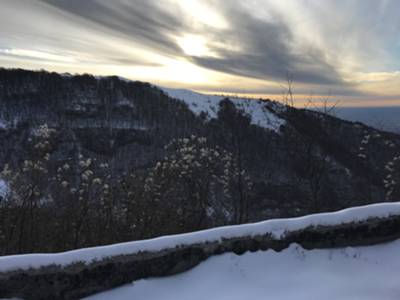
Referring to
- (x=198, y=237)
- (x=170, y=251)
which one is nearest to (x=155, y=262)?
(x=170, y=251)

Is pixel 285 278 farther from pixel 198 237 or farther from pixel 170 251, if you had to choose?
pixel 170 251

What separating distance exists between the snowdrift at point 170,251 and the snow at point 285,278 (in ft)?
0.28

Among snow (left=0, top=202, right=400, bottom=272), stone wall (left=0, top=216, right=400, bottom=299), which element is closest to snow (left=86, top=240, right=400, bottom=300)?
stone wall (left=0, top=216, right=400, bottom=299)

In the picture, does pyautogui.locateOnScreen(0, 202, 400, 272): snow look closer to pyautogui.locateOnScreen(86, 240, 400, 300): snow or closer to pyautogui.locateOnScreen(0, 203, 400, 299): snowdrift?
pyautogui.locateOnScreen(0, 203, 400, 299): snowdrift

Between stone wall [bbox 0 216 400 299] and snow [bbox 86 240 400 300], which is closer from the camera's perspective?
stone wall [bbox 0 216 400 299]

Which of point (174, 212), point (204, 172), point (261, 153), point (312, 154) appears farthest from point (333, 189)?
point (261, 153)

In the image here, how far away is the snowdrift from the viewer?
338cm

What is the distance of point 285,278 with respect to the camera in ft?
12.9

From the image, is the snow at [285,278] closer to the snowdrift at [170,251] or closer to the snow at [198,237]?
the snowdrift at [170,251]

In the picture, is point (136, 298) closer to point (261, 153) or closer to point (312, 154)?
point (312, 154)

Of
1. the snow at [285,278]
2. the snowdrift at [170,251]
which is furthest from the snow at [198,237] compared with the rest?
the snow at [285,278]

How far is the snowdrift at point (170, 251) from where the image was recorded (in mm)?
3383

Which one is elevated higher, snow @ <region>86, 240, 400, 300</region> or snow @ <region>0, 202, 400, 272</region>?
snow @ <region>0, 202, 400, 272</region>

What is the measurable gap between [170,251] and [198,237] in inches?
12.1
